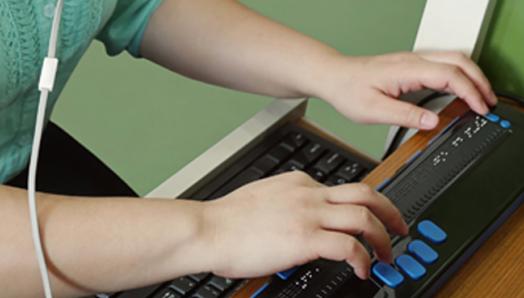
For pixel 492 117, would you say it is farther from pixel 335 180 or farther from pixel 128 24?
pixel 128 24

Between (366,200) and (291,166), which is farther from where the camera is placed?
(291,166)

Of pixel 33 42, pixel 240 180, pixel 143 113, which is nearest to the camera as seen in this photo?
pixel 33 42

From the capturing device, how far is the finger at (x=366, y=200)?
2.08 ft

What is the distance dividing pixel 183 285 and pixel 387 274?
0.19m

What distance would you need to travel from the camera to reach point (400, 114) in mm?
778

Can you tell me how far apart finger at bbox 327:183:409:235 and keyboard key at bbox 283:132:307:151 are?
0.69 feet

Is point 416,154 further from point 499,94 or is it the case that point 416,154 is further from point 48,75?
point 48,75

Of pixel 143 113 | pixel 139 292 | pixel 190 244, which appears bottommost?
pixel 143 113

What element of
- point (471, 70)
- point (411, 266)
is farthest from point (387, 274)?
point (471, 70)

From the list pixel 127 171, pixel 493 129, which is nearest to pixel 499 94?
pixel 493 129

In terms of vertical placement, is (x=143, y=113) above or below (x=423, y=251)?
below

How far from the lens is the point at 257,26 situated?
0.86 meters

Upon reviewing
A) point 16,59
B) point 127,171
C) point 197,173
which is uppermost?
point 16,59

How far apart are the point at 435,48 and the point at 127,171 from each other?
3.45 ft
